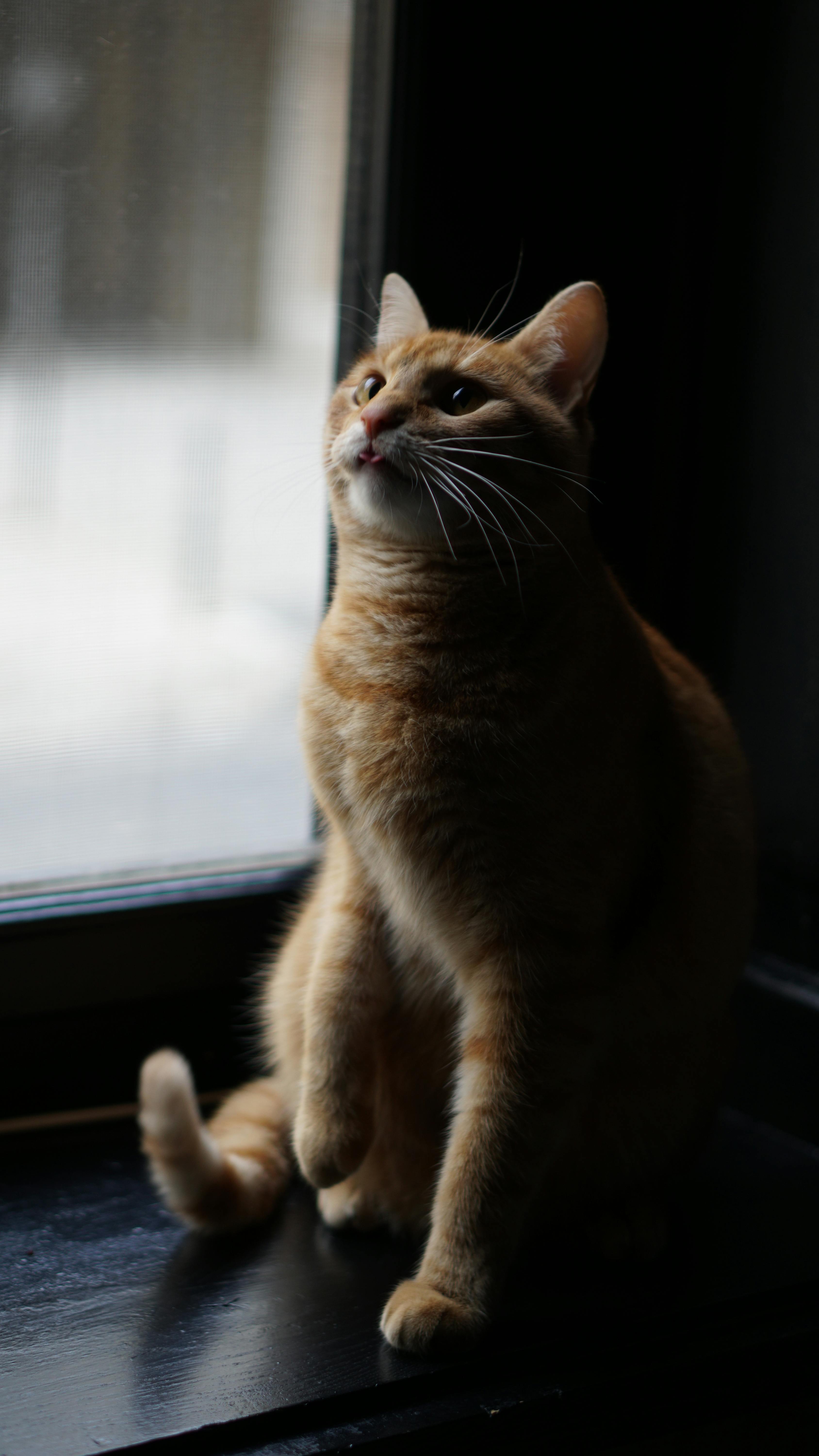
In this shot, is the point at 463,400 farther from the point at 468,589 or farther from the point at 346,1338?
the point at 346,1338

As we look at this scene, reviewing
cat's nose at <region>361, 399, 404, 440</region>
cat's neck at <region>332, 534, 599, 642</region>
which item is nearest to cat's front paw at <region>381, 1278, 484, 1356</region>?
cat's neck at <region>332, 534, 599, 642</region>

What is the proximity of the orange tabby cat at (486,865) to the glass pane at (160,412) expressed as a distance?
238 mm

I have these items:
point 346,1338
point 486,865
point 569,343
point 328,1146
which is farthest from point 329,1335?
point 569,343

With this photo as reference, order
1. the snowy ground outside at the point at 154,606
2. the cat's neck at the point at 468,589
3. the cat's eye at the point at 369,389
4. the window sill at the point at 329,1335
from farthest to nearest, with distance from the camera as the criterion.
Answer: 1. the snowy ground outside at the point at 154,606
2. the cat's eye at the point at 369,389
3. the cat's neck at the point at 468,589
4. the window sill at the point at 329,1335

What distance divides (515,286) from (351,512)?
19.9 inches

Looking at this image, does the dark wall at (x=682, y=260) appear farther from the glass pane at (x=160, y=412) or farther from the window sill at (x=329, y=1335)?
the window sill at (x=329, y=1335)

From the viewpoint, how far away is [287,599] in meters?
1.49

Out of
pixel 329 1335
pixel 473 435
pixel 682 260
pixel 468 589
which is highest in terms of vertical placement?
pixel 682 260

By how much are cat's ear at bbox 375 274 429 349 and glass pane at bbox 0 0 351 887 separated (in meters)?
0.19

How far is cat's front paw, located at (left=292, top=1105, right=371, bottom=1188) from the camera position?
3.68 ft

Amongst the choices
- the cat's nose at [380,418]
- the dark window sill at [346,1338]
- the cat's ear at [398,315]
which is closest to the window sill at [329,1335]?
the dark window sill at [346,1338]

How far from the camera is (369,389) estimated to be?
3.78 feet

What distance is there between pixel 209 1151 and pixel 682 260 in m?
1.16

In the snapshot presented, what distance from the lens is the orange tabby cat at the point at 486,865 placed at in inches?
40.5
